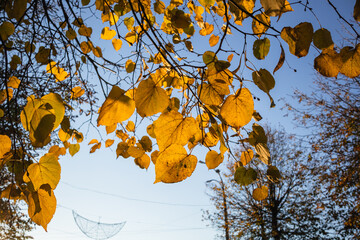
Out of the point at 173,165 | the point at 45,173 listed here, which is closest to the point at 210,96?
the point at 173,165

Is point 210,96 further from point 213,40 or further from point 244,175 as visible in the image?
point 213,40

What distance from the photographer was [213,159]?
714 mm

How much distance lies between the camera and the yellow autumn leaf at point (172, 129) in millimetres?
556

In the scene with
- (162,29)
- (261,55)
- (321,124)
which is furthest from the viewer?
(321,124)

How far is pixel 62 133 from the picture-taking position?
1.06 m

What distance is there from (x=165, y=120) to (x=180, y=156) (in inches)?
3.4

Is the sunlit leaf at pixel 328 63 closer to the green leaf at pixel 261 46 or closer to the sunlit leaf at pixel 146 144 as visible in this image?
the green leaf at pixel 261 46

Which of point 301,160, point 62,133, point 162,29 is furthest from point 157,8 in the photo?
point 301,160

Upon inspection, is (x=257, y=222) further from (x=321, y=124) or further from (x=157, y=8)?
(x=157, y=8)

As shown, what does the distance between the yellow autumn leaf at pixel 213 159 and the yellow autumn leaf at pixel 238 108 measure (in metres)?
0.17

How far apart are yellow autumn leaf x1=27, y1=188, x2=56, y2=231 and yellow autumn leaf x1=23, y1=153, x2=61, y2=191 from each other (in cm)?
3

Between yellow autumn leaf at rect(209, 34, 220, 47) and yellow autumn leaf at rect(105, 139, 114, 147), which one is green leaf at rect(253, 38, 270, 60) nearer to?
yellow autumn leaf at rect(209, 34, 220, 47)

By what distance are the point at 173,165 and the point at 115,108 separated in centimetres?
17

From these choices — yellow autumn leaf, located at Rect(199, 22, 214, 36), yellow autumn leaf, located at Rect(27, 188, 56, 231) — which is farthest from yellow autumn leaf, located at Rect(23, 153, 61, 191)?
yellow autumn leaf, located at Rect(199, 22, 214, 36)
